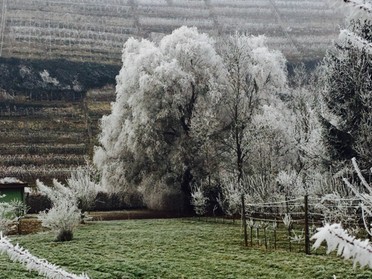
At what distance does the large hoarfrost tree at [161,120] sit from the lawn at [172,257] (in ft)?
25.7

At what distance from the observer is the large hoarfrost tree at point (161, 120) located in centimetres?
3061

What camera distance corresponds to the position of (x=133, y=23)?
8694 cm

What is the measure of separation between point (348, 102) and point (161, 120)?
508 inches

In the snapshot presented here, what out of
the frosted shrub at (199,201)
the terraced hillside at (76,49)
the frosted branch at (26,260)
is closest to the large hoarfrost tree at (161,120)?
the frosted shrub at (199,201)

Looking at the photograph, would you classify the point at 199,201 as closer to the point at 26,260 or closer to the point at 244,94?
the point at 244,94

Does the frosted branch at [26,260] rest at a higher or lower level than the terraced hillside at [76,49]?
lower

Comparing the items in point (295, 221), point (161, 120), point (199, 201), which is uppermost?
point (161, 120)

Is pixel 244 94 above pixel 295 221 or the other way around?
above

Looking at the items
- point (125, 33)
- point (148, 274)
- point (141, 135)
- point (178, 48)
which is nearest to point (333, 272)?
point (148, 274)

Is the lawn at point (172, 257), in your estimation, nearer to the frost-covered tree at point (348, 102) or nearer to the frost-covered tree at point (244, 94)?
the frost-covered tree at point (348, 102)

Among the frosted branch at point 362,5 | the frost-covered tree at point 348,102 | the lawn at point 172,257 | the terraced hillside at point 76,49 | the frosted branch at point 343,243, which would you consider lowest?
the lawn at point 172,257

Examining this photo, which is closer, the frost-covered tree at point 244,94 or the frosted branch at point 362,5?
the frosted branch at point 362,5

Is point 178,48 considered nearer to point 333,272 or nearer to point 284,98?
point 284,98

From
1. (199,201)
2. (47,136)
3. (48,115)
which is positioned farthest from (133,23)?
(199,201)
